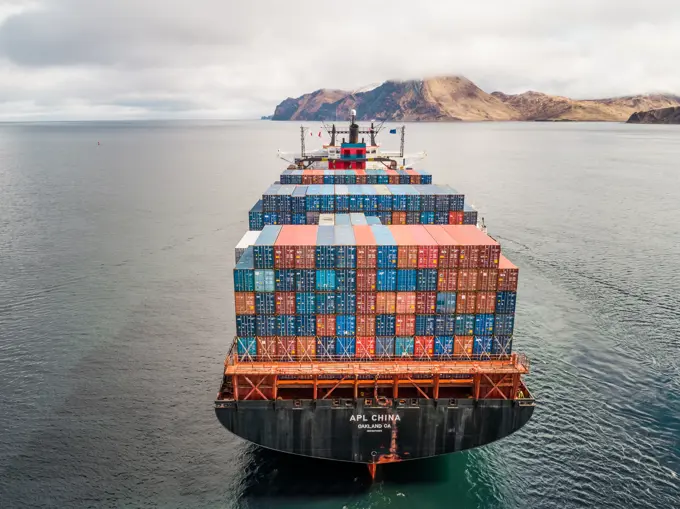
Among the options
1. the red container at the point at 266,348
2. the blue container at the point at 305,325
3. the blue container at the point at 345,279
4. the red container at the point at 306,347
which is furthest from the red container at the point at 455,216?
the red container at the point at 266,348

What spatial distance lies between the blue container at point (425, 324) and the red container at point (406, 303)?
670mm

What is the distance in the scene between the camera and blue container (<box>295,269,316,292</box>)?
104ft

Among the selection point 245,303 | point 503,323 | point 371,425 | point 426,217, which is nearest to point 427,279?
point 503,323

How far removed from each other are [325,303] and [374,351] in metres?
4.43

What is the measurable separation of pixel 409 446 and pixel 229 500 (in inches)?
463

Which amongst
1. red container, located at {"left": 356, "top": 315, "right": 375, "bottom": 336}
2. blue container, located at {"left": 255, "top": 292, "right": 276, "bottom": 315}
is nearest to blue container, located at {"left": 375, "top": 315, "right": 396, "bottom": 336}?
red container, located at {"left": 356, "top": 315, "right": 375, "bottom": 336}

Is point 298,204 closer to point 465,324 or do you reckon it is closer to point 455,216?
point 455,216

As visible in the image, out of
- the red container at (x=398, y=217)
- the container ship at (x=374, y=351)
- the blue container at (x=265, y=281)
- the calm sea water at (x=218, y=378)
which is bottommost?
the calm sea water at (x=218, y=378)

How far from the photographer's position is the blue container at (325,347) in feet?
106

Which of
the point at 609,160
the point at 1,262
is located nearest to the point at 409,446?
the point at 1,262

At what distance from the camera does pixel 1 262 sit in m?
70.8

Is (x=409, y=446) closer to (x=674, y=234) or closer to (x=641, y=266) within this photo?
(x=641, y=266)

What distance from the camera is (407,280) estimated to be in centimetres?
3216

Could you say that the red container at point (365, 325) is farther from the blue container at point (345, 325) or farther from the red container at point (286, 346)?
the red container at point (286, 346)
